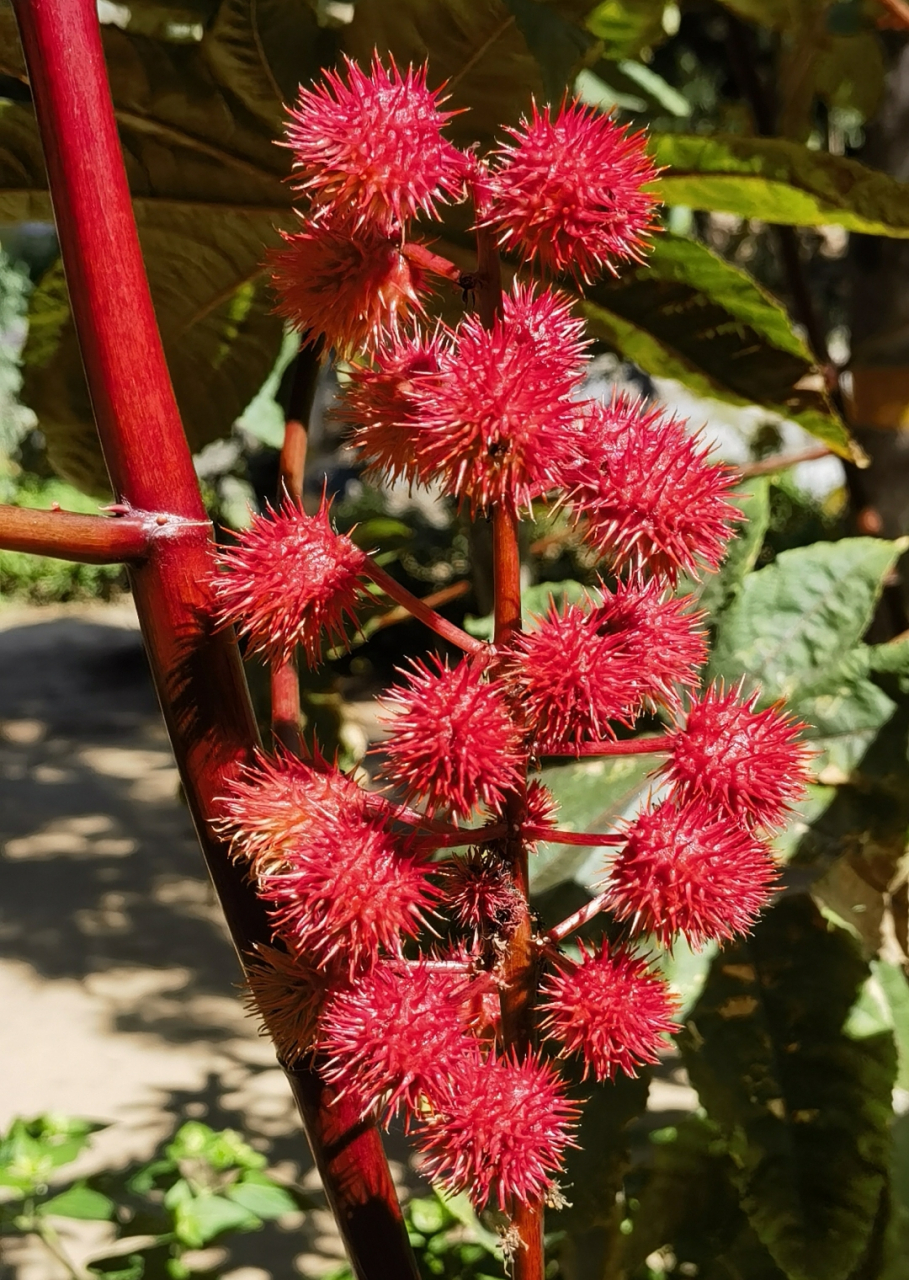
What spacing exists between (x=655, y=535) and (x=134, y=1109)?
8.33 feet

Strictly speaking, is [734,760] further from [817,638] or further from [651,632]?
[817,638]

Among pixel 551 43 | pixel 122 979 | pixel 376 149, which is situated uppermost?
pixel 551 43

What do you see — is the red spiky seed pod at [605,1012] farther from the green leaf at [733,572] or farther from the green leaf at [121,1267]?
the green leaf at [121,1267]

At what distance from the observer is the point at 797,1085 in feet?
2.63

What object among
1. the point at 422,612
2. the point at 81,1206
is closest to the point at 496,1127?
the point at 422,612

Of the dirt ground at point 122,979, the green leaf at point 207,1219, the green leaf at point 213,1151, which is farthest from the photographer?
the dirt ground at point 122,979

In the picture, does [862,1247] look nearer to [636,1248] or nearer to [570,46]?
[636,1248]

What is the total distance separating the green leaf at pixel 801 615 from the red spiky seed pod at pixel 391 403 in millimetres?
Answer: 563

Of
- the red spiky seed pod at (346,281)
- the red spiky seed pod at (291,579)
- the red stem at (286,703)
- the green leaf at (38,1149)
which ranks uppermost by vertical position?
the red spiky seed pod at (346,281)

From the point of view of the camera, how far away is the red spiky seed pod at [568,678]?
0.35 metres

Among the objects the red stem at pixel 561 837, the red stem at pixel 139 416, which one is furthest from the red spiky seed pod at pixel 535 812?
the red stem at pixel 139 416

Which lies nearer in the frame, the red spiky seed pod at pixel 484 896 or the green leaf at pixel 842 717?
the red spiky seed pod at pixel 484 896

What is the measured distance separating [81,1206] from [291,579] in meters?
0.84

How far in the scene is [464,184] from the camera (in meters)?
0.40
